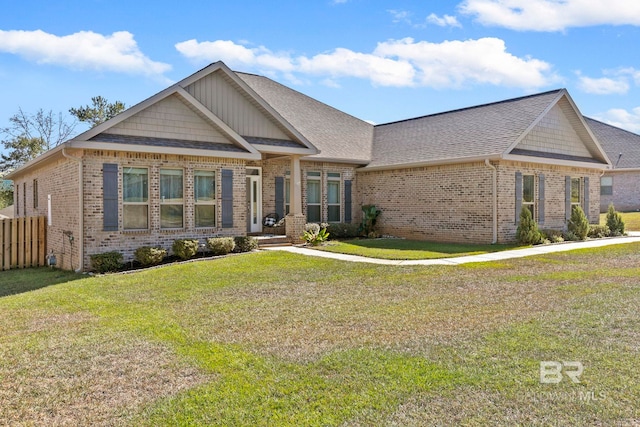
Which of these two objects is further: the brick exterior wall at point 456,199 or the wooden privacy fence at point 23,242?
the brick exterior wall at point 456,199

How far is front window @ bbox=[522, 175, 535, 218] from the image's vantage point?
1827 cm

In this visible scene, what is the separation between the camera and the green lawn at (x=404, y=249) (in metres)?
14.1

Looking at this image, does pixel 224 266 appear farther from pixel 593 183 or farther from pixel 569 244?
pixel 593 183

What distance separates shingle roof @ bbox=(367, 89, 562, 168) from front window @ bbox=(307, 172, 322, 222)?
247 cm

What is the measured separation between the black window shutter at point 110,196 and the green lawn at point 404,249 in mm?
6312

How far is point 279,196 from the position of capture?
18891 millimetres

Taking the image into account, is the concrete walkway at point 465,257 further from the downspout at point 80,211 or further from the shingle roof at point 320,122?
the shingle roof at point 320,122

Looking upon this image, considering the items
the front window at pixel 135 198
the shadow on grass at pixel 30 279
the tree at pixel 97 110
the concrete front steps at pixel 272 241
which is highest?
the tree at pixel 97 110

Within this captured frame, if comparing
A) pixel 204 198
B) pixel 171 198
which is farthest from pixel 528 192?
pixel 171 198

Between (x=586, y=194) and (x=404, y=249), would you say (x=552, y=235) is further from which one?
(x=404, y=249)

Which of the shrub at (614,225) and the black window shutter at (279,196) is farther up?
the black window shutter at (279,196)

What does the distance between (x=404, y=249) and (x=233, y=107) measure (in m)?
7.25

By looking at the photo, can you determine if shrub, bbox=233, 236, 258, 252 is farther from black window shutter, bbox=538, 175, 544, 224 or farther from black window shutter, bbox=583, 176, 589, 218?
black window shutter, bbox=583, 176, 589, 218

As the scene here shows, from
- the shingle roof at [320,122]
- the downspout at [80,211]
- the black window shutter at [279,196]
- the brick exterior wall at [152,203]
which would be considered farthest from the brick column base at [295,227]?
the downspout at [80,211]
